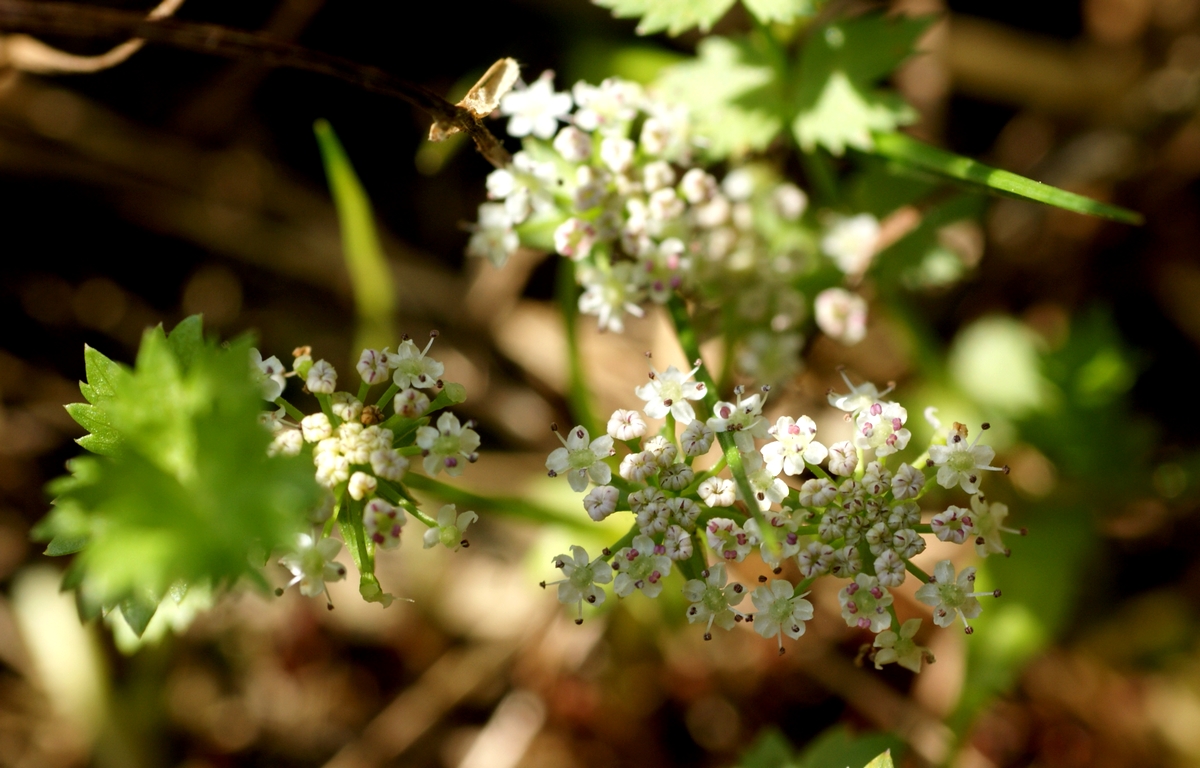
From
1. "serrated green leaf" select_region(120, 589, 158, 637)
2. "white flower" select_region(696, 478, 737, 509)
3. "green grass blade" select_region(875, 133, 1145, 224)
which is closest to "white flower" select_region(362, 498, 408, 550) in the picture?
"serrated green leaf" select_region(120, 589, 158, 637)

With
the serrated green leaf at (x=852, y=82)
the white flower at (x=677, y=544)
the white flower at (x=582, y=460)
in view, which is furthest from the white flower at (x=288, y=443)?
the serrated green leaf at (x=852, y=82)

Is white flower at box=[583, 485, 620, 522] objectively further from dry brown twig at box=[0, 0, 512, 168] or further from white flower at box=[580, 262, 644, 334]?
dry brown twig at box=[0, 0, 512, 168]

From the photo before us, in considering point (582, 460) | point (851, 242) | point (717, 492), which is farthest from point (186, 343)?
point (851, 242)

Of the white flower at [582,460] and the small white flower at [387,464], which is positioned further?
the white flower at [582,460]

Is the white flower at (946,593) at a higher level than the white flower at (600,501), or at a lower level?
lower

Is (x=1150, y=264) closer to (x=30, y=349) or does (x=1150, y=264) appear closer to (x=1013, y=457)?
(x=1013, y=457)

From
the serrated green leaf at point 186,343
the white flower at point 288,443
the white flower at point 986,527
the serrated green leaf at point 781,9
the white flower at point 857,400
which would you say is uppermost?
the serrated green leaf at point 781,9

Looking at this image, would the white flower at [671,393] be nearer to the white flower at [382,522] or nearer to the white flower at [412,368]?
the white flower at [412,368]
